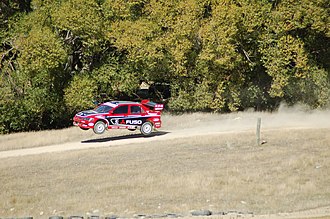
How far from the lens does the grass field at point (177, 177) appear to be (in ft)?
64.1

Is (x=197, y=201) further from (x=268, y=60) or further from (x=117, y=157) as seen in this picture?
(x=268, y=60)

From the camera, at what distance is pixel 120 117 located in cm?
3050

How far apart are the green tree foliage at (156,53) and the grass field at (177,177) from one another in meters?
5.98

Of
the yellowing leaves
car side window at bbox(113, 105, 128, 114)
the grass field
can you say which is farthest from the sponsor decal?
the yellowing leaves

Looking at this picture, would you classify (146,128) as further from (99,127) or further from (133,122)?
(99,127)

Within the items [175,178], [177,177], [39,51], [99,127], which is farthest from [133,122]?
[39,51]

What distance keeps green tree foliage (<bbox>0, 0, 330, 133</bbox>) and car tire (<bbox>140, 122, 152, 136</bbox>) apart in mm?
7094

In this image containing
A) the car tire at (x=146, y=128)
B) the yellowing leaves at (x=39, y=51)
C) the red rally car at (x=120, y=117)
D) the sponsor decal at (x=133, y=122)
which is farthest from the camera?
the yellowing leaves at (x=39, y=51)

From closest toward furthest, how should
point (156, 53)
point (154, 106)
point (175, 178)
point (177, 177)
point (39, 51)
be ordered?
1. point (175, 178)
2. point (177, 177)
3. point (154, 106)
4. point (39, 51)
5. point (156, 53)

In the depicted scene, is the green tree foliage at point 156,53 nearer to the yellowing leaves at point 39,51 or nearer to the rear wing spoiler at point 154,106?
the yellowing leaves at point 39,51

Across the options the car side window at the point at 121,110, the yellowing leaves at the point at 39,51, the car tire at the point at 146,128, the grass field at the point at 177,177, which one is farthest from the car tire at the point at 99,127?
the yellowing leaves at the point at 39,51

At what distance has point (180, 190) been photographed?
70.9 feet

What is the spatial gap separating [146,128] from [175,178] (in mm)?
8928

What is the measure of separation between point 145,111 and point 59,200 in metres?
11.6
